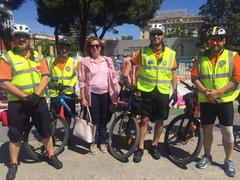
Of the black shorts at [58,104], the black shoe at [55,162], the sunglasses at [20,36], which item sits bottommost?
the black shoe at [55,162]

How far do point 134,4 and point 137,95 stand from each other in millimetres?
26133

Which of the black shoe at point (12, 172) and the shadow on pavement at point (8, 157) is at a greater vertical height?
the black shoe at point (12, 172)

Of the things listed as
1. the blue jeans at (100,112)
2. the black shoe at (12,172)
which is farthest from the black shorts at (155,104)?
the black shoe at (12,172)

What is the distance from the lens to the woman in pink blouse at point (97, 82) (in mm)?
5195

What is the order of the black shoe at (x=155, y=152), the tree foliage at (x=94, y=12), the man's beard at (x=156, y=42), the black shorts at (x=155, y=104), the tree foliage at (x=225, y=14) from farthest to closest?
1. the tree foliage at (x=225, y=14)
2. the tree foliage at (x=94, y=12)
3. the black shoe at (x=155, y=152)
4. the black shorts at (x=155, y=104)
5. the man's beard at (x=156, y=42)

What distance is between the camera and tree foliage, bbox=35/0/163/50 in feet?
93.8

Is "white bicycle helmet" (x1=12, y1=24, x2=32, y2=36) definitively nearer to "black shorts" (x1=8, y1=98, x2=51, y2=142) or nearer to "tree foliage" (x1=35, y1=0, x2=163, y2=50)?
"black shorts" (x1=8, y1=98, x2=51, y2=142)

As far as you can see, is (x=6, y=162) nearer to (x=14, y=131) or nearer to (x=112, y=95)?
(x=14, y=131)

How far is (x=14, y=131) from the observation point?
4418mm

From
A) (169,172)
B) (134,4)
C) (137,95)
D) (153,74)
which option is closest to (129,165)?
(169,172)

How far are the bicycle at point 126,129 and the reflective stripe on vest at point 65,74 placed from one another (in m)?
0.90

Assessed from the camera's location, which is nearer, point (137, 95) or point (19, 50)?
point (19, 50)

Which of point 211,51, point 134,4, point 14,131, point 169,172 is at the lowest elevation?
point 169,172

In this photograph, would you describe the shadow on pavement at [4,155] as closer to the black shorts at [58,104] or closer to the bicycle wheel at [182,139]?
the black shorts at [58,104]
